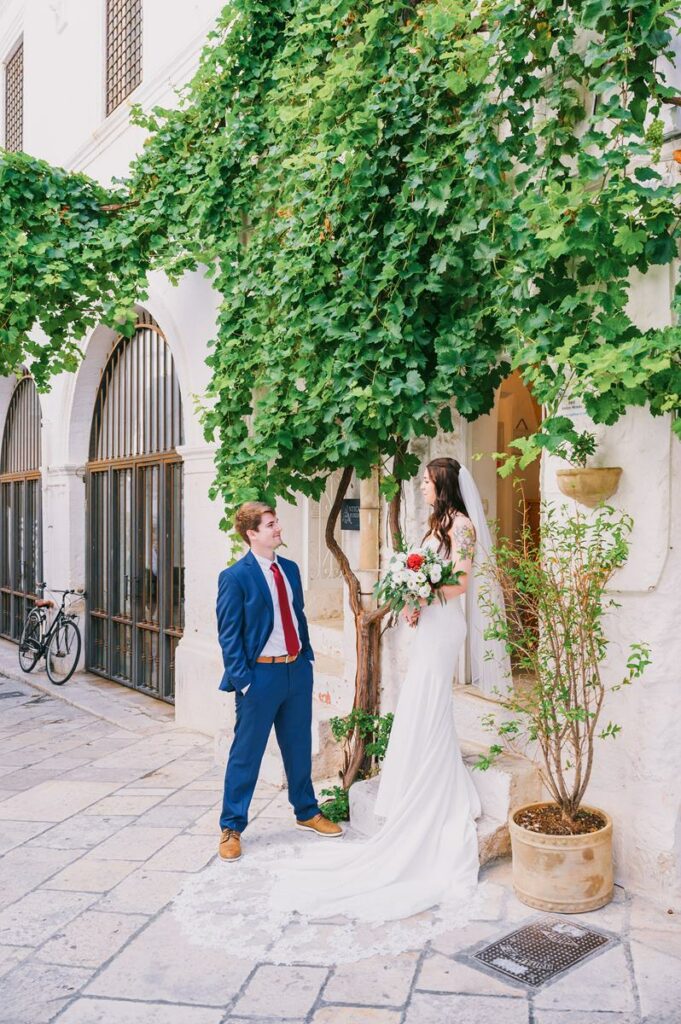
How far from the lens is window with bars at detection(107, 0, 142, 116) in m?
9.45

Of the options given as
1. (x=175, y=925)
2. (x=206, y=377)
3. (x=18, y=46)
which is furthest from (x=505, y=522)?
(x=18, y=46)

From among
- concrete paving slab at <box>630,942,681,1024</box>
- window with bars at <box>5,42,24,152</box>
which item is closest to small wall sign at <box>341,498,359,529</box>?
concrete paving slab at <box>630,942,681,1024</box>

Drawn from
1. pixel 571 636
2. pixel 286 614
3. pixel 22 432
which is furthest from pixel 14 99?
pixel 571 636

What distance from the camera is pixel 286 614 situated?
16.2ft

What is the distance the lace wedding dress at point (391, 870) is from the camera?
3.85m

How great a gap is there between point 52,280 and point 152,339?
2427 millimetres

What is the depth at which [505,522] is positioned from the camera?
862 centimetres

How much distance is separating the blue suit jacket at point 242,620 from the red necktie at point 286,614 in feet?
0.33

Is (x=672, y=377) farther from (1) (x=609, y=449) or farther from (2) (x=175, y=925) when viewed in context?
(2) (x=175, y=925)

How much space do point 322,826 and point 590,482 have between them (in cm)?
244

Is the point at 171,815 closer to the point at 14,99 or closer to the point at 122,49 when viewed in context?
the point at 122,49

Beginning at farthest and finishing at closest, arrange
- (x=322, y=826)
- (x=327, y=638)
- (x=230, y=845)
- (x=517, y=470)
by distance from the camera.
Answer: (x=517, y=470) → (x=327, y=638) → (x=322, y=826) → (x=230, y=845)

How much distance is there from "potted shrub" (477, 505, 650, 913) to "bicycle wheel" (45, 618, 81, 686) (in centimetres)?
744

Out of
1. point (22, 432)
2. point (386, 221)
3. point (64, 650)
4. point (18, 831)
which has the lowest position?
point (18, 831)
